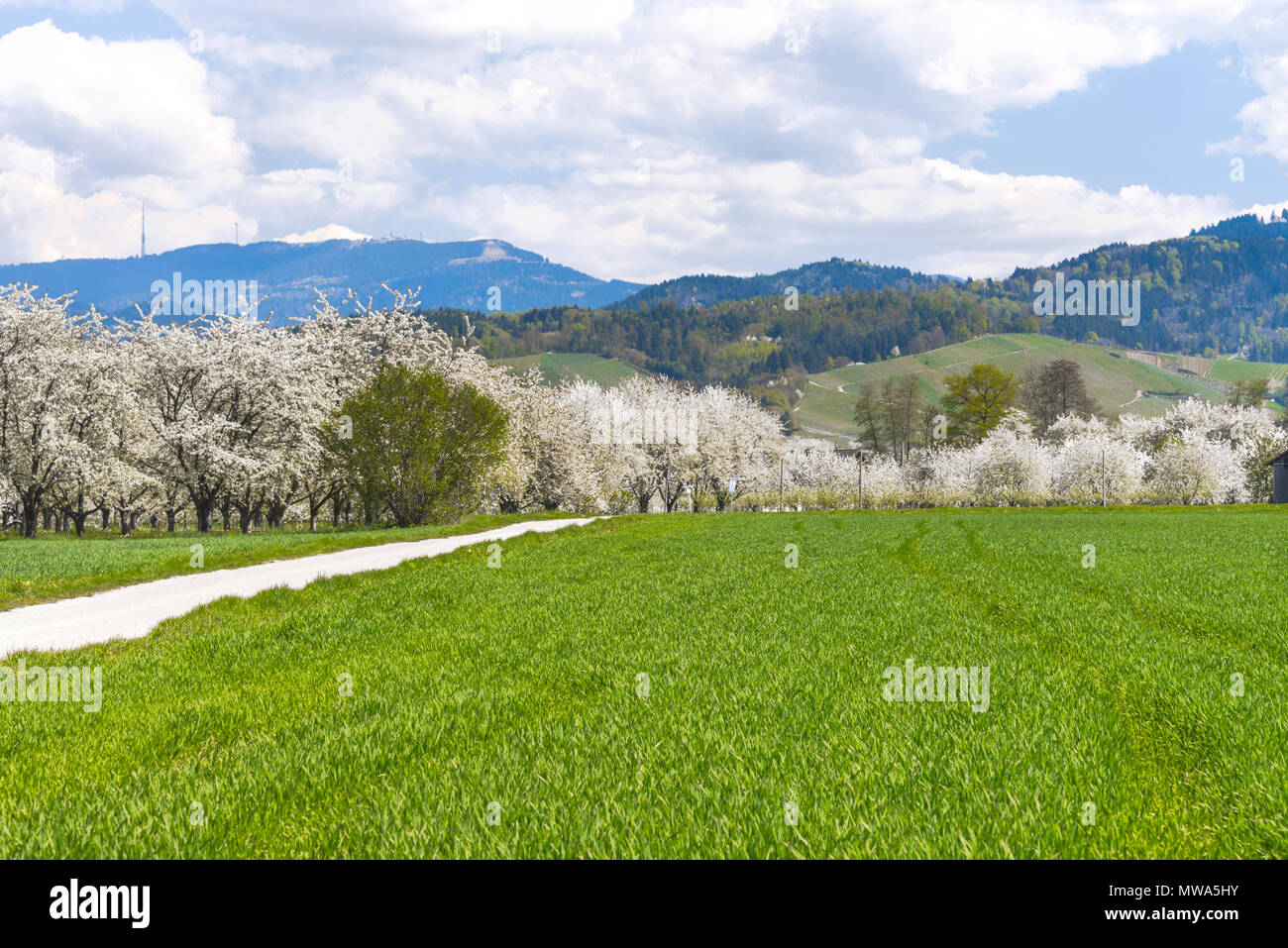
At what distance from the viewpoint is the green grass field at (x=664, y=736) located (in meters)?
4.18

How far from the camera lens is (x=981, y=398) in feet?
383

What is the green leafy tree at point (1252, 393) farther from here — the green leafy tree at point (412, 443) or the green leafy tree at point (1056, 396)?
the green leafy tree at point (412, 443)

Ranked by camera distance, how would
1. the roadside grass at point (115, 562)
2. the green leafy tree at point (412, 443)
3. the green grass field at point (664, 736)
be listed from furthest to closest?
the green leafy tree at point (412, 443) < the roadside grass at point (115, 562) < the green grass field at point (664, 736)

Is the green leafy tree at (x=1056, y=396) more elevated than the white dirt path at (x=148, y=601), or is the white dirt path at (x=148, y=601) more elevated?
the green leafy tree at (x=1056, y=396)

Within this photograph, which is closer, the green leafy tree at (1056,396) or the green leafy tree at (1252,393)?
the green leafy tree at (1252,393)

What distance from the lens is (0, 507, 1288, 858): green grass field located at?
4.18m

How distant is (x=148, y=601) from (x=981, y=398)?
120315 mm

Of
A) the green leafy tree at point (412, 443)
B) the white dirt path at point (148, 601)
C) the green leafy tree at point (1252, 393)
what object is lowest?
the white dirt path at point (148, 601)

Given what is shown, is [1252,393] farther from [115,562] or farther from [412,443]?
[115,562]

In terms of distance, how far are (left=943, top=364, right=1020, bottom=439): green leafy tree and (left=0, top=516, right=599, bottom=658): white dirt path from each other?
353 feet

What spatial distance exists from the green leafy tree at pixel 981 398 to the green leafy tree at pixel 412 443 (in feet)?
301

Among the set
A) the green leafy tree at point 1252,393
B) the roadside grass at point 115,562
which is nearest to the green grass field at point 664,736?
the roadside grass at point 115,562

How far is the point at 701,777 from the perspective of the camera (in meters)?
4.96
